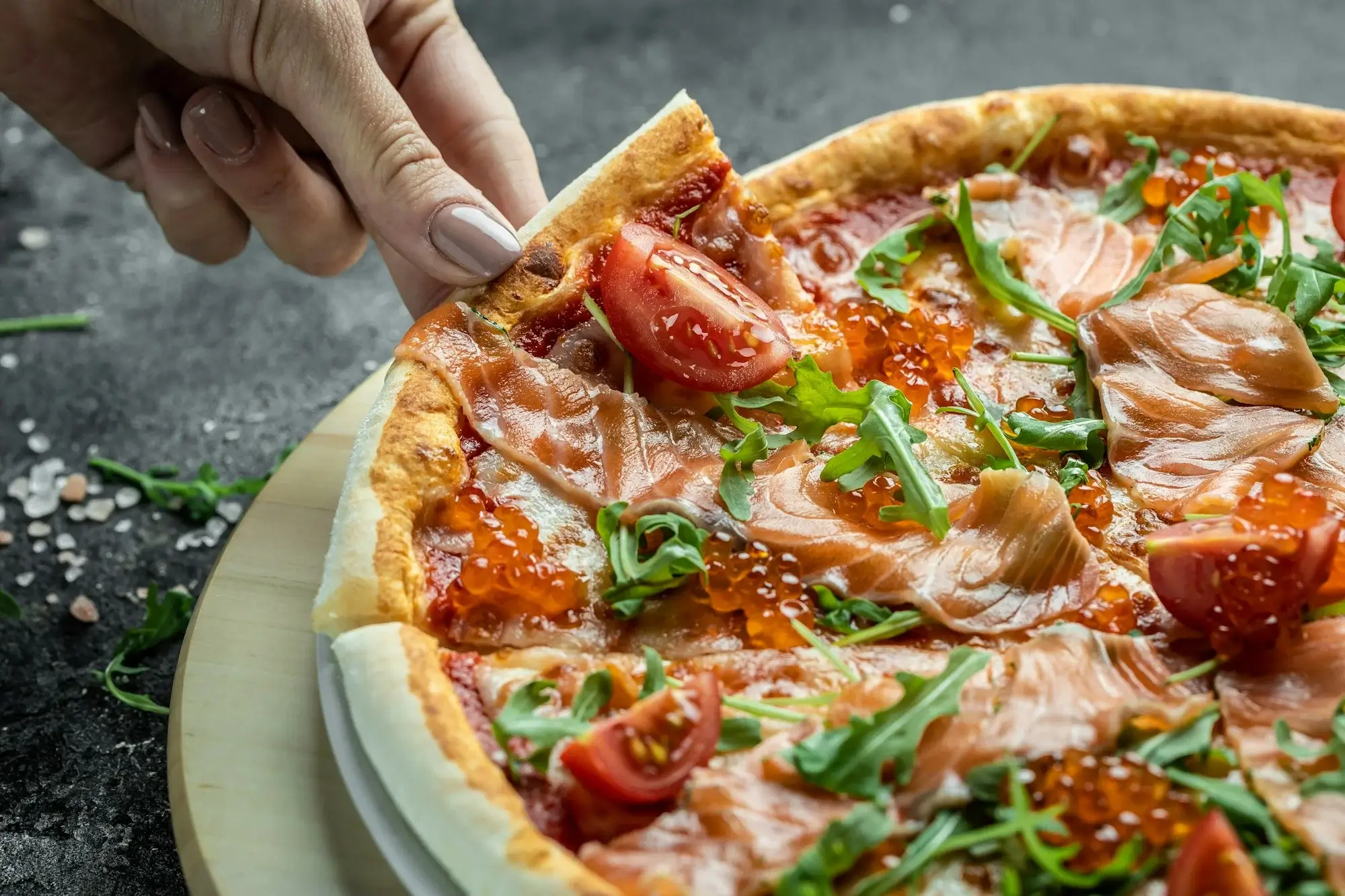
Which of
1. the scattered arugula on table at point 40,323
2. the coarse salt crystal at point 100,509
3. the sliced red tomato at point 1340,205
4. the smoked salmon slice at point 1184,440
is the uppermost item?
the sliced red tomato at point 1340,205

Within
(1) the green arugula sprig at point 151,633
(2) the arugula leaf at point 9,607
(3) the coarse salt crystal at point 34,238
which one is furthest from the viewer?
(3) the coarse salt crystal at point 34,238

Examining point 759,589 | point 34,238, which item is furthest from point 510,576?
point 34,238

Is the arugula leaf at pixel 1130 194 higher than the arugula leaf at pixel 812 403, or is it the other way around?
the arugula leaf at pixel 1130 194

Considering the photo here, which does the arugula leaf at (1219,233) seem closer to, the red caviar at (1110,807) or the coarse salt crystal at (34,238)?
the red caviar at (1110,807)

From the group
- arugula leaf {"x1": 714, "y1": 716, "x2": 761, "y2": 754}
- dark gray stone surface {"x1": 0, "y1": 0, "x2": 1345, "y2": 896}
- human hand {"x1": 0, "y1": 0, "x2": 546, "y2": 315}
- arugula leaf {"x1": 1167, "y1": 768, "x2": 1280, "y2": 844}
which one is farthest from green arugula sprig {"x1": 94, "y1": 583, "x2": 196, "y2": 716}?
arugula leaf {"x1": 1167, "y1": 768, "x2": 1280, "y2": 844}

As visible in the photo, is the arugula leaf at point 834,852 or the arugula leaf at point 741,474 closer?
the arugula leaf at point 834,852

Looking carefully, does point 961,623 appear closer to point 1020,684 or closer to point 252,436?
point 1020,684

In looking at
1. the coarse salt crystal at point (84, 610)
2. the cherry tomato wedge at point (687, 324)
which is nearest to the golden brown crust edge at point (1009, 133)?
the cherry tomato wedge at point (687, 324)

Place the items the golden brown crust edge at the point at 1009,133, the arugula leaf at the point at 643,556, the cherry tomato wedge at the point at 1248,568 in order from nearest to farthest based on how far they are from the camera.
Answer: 1. the cherry tomato wedge at the point at 1248,568
2. the arugula leaf at the point at 643,556
3. the golden brown crust edge at the point at 1009,133
